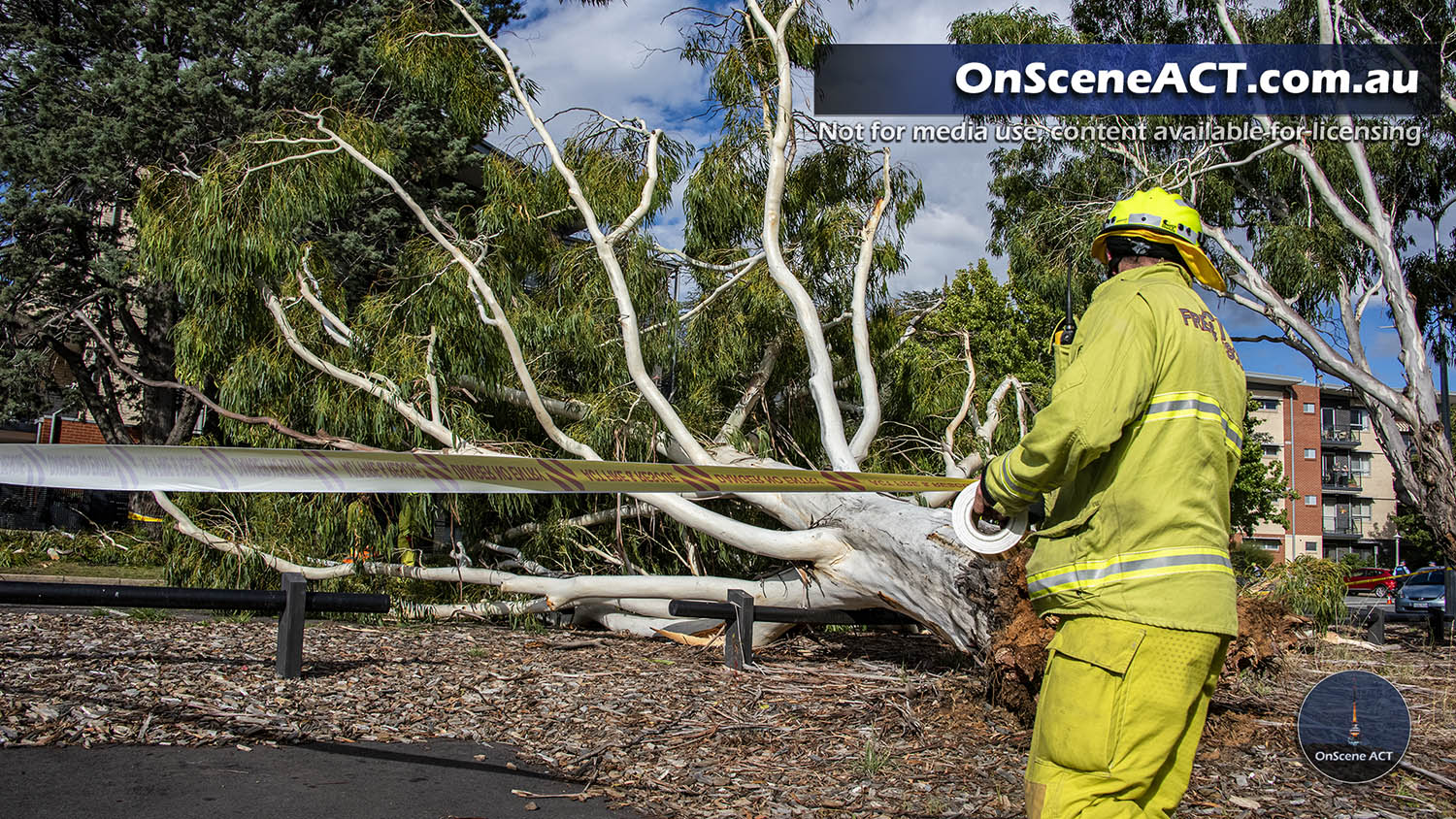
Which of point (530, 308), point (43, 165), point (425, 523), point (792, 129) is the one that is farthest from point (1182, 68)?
point (43, 165)

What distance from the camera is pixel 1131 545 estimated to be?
2402mm

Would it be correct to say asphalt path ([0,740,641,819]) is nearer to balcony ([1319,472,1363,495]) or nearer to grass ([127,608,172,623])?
grass ([127,608,172,623])

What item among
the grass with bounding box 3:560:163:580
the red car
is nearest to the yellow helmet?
the red car

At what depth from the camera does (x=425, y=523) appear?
8633mm

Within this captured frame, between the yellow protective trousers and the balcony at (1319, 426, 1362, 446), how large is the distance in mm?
67348

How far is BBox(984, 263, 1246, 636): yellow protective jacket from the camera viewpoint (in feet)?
7.74

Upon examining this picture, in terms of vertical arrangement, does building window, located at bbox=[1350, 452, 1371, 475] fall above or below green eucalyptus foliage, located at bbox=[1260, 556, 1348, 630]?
above

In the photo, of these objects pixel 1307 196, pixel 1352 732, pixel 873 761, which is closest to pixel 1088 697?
pixel 873 761

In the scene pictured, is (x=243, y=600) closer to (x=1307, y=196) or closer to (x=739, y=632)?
(x=739, y=632)

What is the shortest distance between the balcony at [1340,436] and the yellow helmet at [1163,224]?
2635 inches

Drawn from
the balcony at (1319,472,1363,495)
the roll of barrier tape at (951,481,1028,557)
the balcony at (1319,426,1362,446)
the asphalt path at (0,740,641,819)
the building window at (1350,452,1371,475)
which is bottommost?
the asphalt path at (0,740,641,819)

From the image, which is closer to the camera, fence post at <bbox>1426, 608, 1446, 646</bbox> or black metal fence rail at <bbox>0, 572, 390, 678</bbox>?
black metal fence rail at <bbox>0, 572, 390, 678</bbox>

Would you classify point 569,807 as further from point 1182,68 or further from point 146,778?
point 1182,68

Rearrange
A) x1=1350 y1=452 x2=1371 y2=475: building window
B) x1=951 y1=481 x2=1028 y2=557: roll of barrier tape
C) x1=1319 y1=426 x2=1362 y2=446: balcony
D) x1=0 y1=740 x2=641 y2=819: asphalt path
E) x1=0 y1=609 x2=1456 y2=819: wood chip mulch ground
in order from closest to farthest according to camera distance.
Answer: x1=951 y1=481 x2=1028 y2=557: roll of barrier tape
x1=0 y1=740 x2=641 y2=819: asphalt path
x1=0 y1=609 x2=1456 y2=819: wood chip mulch ground
x1=1319 y1=426 x2=1362 y2=446: balcony
x1=1350 y1=452 x2=1371 y2=475: building window
